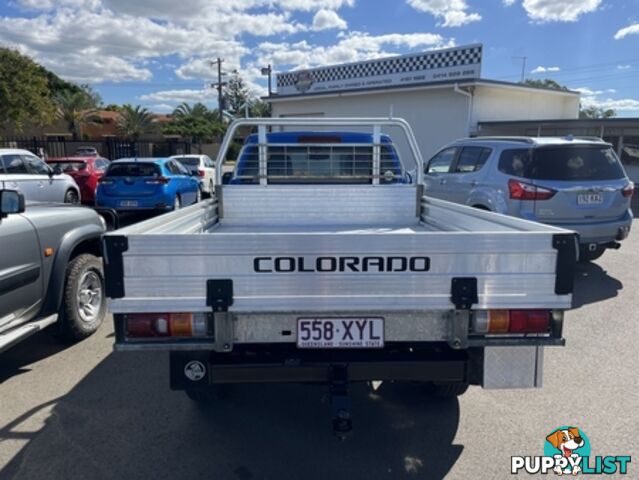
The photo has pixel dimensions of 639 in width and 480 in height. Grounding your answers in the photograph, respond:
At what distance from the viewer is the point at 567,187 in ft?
20.0

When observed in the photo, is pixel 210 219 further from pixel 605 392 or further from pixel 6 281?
pixel 605 392

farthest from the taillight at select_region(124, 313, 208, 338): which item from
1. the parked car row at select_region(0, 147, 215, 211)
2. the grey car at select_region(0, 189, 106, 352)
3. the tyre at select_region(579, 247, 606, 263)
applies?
the parked car row at select_region(0, 147, 215, 211)

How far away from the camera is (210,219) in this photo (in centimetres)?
407

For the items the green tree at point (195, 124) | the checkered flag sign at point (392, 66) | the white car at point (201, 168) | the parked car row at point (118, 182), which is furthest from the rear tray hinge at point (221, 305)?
the green tree at point (195, 124)

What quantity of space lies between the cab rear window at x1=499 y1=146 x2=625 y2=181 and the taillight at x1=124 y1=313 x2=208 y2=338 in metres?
5.26

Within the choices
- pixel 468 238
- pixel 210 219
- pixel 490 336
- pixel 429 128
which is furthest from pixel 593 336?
pixel 429 128

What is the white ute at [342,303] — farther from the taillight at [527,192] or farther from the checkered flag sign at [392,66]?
the checkered flag sign at [392,66]

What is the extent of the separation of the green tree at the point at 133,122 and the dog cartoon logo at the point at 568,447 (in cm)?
4565

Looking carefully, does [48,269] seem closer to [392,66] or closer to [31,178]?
Answer: [31,178]

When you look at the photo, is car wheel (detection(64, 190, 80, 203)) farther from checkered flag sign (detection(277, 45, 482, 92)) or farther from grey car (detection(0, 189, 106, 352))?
checkered flag sign (detection(277, 45, 482, 92))

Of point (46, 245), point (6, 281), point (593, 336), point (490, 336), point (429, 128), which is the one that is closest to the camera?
point (490, 336)

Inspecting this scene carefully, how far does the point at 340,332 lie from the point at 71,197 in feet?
35.9

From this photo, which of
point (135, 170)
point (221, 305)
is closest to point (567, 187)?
point (221, 305)

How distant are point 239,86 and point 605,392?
233ft
